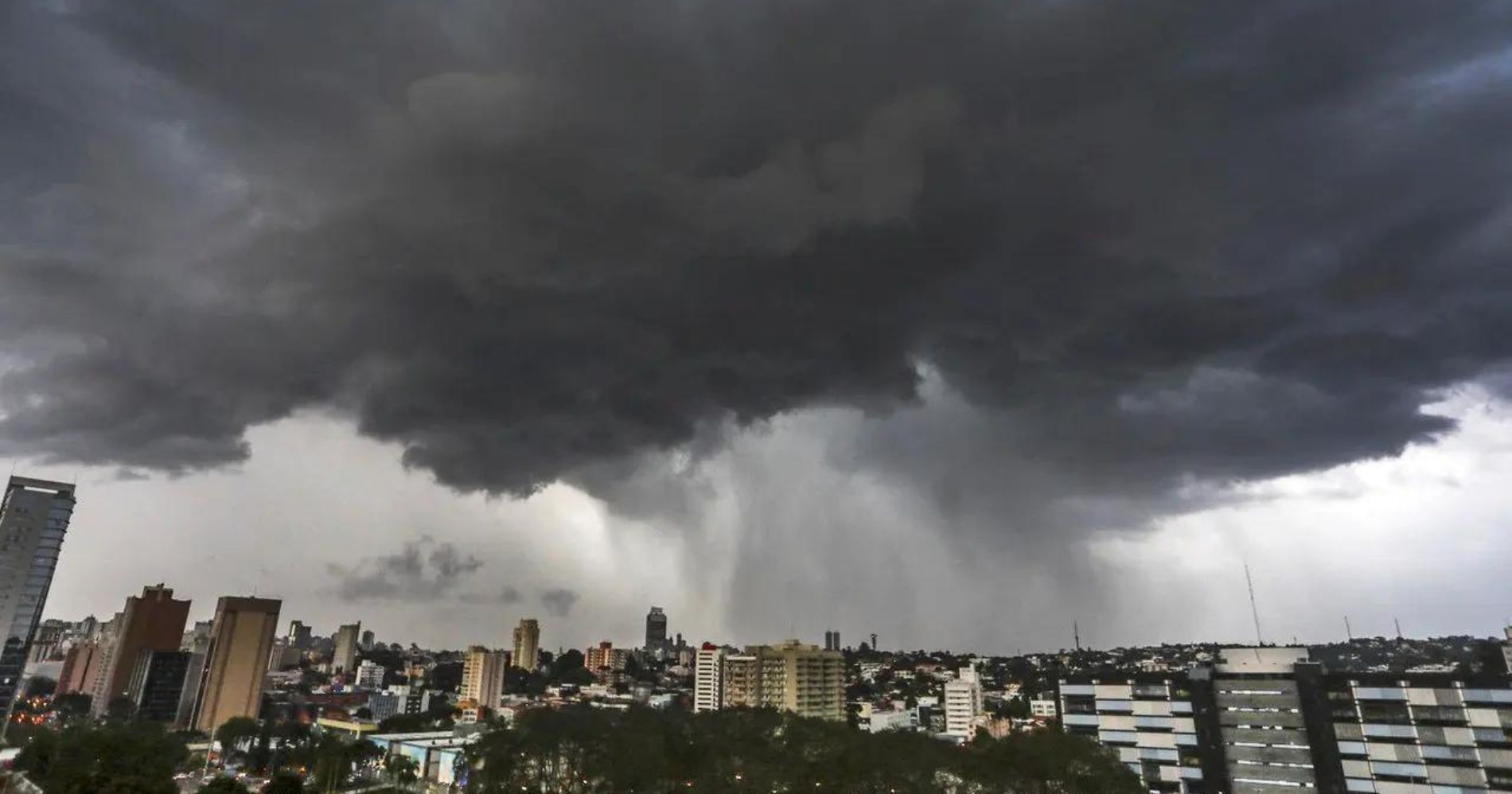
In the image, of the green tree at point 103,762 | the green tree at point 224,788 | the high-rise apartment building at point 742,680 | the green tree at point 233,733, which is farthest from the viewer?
the high-rise apartment building at point 742,680

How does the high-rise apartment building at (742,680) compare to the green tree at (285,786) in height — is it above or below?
above

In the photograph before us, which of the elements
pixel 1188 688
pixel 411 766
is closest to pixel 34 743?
pixel 411 766

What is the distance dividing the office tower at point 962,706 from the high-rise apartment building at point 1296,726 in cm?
8329

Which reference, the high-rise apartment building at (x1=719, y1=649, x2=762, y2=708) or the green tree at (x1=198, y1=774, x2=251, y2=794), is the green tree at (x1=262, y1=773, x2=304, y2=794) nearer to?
the green tree at (x1=198, y1=774, x2=251, y2=794)

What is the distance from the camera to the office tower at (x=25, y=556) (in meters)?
170

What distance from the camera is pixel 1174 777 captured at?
89.8 m

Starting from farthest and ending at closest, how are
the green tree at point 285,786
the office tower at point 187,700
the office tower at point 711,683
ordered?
the office tower at point 187,700, the office tower at point 711,683, the green tree at point 285,786

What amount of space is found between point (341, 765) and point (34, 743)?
3255 cm

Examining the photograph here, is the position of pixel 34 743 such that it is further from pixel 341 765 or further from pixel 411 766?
pixel 411 766

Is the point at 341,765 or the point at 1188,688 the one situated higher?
the point at 1188,688

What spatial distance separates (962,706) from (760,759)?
418 feet

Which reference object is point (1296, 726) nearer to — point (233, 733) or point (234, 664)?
point (233, 733)

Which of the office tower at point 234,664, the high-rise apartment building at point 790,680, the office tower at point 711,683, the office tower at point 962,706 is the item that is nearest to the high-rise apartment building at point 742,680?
the high-rise apartment building at point 790,680

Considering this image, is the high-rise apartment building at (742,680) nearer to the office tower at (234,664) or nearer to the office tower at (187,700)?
the office tower at (234,664)
